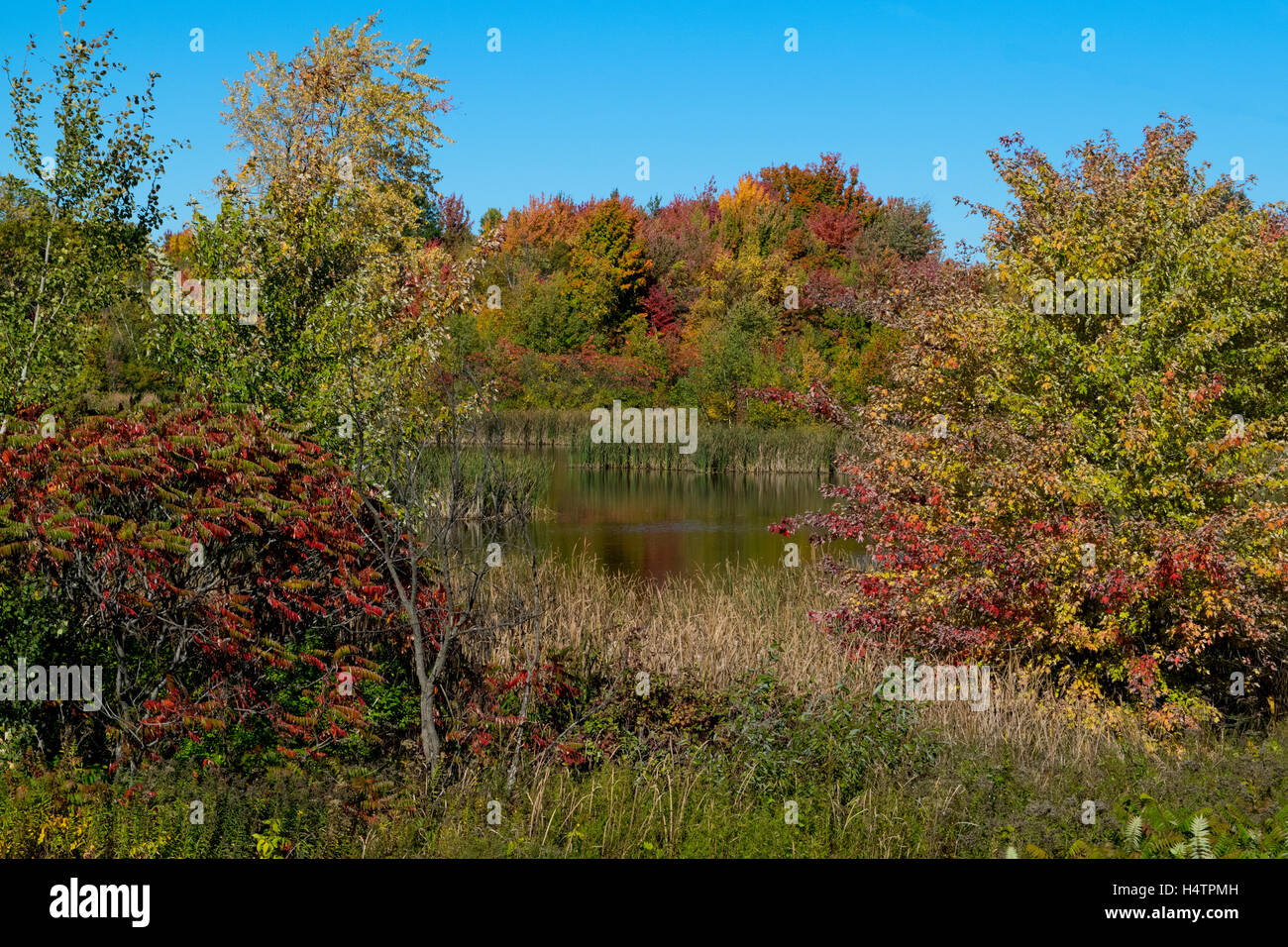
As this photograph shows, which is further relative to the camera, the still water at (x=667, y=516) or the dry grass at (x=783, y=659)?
the still water at (x=667, y=516)

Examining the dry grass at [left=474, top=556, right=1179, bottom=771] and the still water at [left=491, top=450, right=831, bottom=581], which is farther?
the still water at [left=491, top=450, right=831, bottom=581]

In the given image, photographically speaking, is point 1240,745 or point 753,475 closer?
point 1240,745

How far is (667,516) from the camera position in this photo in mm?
22141

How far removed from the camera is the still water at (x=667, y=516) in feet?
56.8

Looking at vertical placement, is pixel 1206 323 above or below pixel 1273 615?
above

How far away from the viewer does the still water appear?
1731 centimetres

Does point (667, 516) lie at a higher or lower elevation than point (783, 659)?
higher

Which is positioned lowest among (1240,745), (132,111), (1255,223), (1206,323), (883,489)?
(1240,745)

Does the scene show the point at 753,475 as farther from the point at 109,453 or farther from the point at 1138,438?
the point at 109,453

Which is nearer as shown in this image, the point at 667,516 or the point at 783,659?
the point at 783,659
